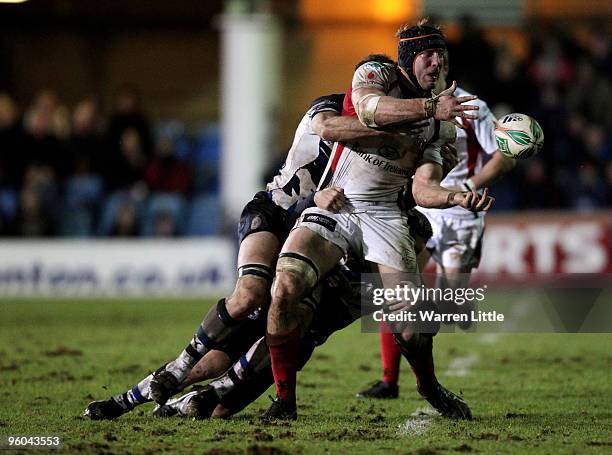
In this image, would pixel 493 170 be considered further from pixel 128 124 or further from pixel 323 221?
pixel 128 124

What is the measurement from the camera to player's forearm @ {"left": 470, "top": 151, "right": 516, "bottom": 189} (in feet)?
30.5

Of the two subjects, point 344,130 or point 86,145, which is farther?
point 86,145

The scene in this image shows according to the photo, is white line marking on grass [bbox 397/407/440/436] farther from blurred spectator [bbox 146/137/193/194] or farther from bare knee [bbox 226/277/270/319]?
blurred spectator [bbox 146/137/193/194]

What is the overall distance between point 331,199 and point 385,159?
43 centimetres

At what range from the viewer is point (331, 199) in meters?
7.53

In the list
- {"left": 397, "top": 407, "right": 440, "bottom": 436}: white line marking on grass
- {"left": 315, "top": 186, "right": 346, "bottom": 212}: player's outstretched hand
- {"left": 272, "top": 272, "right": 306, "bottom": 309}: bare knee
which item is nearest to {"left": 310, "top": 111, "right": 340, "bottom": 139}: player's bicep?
{"left": 315, "top": 186, "right": 346, "bottom": 212}: player's outstretched hand

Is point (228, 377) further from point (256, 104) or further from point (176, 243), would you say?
point (256, 104)

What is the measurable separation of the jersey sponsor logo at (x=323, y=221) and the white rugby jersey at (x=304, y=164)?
0.32 metres

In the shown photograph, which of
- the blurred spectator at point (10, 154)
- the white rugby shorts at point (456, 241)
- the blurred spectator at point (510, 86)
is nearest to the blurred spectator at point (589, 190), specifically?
the blurred spectator at point (510, 86)

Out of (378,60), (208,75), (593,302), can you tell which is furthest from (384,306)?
(208,75)

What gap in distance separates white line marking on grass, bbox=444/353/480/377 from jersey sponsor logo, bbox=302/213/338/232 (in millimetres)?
3055

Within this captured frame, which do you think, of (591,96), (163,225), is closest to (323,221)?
(163,225)

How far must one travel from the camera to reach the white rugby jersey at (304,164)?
7777 mm

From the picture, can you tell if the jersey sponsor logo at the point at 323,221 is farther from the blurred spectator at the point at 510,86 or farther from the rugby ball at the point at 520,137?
the blurred spectator at the point at 510,86
